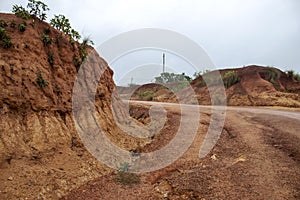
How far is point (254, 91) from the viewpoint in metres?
17.6

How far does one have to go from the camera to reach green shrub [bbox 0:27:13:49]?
5180mm

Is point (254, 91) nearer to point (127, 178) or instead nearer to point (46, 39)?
point (127, 178)

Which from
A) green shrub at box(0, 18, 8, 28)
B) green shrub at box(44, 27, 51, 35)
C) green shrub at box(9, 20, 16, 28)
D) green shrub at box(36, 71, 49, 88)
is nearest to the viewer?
green shrub at box(36, 71, 49, 88)

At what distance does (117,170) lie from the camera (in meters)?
5.65

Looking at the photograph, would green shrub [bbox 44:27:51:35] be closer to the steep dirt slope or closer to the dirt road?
the steep dirt slope

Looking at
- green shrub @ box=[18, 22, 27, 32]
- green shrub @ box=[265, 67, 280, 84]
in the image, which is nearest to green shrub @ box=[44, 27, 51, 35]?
green shrub @ box=[18, 22, 27, 32]

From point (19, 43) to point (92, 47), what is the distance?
275 cm

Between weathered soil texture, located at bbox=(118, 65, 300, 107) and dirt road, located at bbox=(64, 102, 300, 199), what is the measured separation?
375 inches

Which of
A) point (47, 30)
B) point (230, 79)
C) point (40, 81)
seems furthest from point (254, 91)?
point (40, 81)

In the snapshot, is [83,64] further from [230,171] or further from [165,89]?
[165,89]

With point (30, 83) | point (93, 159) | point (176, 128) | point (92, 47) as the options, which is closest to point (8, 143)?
point (30, 83)

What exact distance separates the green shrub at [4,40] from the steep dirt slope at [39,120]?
0.09m

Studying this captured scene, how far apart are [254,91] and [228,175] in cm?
1403

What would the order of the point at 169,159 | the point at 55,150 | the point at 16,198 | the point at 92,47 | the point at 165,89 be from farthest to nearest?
the point at 165,89 < the point at 92,47 < the point at 169,159 < the point at 55,150 < the point at 16,198
